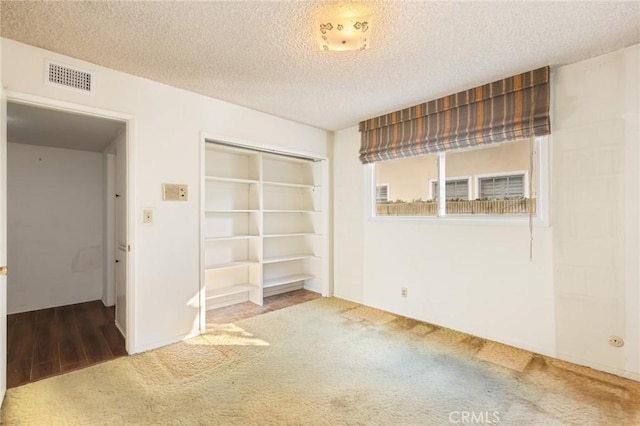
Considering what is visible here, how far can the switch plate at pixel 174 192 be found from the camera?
2715mm

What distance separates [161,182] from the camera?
2697 millimetres

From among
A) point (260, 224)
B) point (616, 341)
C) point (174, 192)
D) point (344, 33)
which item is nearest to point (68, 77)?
point (174, 192)

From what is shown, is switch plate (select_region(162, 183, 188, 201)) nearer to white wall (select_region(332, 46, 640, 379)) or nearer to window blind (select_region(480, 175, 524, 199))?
white wall (select_region(332, 46, 640, 379))

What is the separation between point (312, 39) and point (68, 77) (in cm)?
187

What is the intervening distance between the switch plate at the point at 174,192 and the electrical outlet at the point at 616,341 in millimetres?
3675

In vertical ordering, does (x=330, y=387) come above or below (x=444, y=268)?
below

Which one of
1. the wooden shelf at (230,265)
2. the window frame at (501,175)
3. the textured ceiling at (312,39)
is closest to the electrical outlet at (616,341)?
the window frame at (501,175)

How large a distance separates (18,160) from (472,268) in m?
5.46

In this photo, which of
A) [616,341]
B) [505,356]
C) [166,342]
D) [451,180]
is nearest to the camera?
[616,341]

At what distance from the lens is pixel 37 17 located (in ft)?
5.86

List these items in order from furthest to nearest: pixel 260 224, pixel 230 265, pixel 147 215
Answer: pixel 260 224 → pixel 230 265 → pixel 147 215

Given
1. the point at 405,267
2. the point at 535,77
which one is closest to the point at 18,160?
the point at 405,267

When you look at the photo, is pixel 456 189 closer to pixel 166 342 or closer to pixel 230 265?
pixel 230 265

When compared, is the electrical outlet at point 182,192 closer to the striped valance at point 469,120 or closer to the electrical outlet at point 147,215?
the electrical outlet at point 147,215
